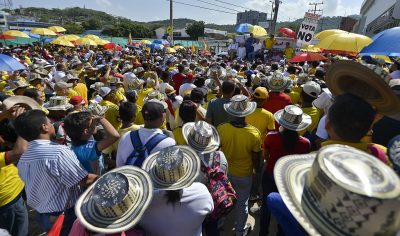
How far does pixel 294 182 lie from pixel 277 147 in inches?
79.0

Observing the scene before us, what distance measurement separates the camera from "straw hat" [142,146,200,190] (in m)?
1.88

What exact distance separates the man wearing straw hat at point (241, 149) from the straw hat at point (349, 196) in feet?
7.43

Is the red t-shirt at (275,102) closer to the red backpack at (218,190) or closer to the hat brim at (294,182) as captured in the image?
the red backpack at (218,190)

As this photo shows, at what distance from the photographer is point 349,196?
1.04 metres

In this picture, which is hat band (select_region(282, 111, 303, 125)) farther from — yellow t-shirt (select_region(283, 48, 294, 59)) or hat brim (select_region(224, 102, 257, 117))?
yellow t-shirt (select_region(283, 48, 294, 59))

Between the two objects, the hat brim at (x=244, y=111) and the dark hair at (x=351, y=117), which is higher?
the dark hair at (x=351, y=117)

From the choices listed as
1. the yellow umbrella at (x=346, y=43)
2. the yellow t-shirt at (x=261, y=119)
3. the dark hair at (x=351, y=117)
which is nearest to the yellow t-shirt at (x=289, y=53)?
the yellow umbrella at (x=346, y=43)

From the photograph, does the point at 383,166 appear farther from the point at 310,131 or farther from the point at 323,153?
the point at 310,131

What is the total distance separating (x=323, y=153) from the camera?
1.21m

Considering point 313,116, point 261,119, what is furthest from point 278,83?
point 261,119

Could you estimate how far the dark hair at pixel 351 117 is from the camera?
1837 millimetres

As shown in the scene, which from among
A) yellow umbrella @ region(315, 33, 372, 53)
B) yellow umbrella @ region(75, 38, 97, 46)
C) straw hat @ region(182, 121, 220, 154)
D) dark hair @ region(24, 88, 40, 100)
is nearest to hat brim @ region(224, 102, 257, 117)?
straw hat @ region(182, 121, 220, 154)

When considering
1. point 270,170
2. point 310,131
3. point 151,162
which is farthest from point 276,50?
point 151,162

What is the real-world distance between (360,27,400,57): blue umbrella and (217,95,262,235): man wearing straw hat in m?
2.31
